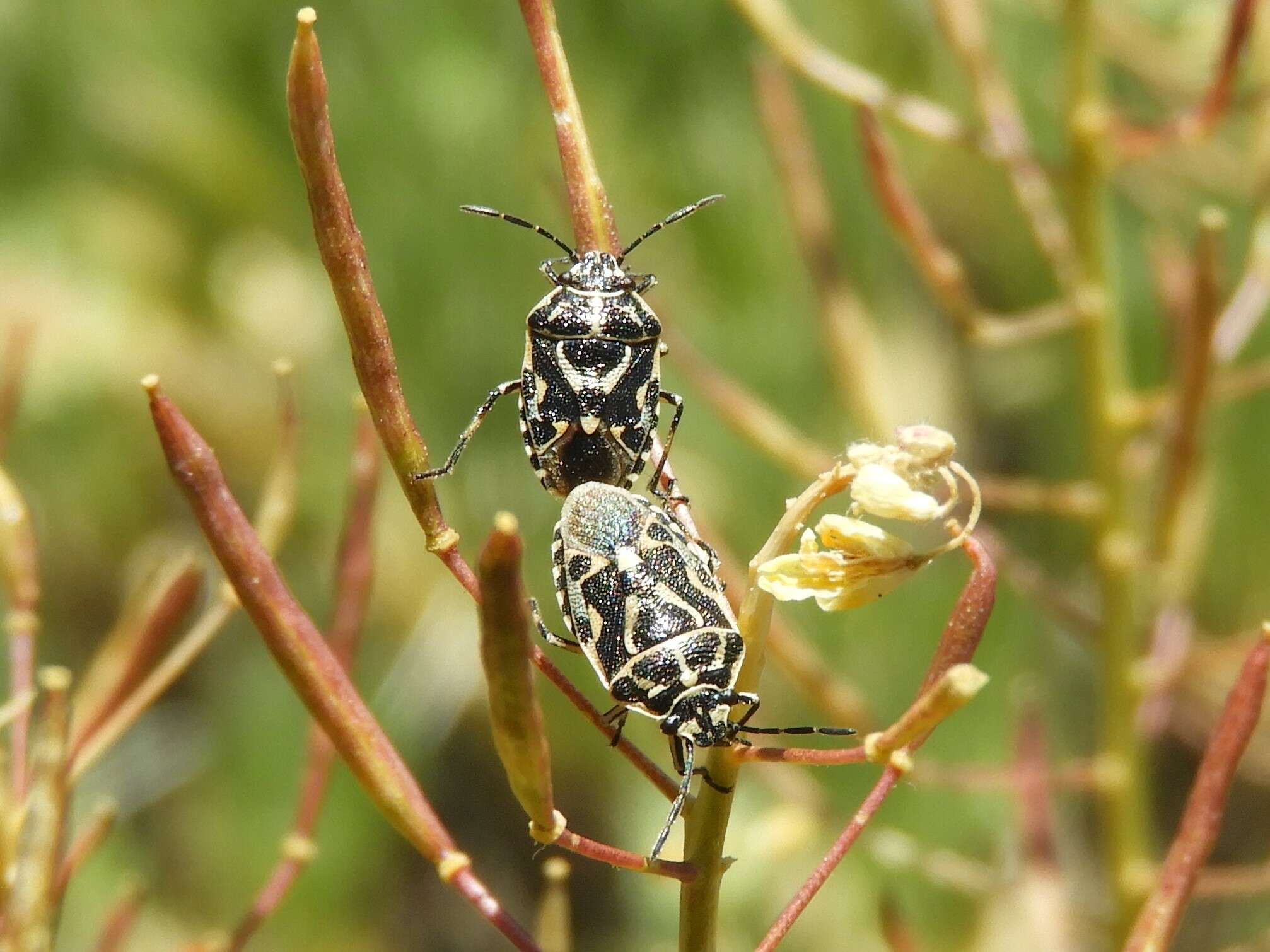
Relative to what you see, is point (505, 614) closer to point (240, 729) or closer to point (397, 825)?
point (397, 825)

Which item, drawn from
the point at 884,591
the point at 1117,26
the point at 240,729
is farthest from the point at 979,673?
the point at 1117,26

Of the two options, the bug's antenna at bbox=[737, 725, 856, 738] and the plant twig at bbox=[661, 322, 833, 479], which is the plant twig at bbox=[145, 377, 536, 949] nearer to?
the bug's antenna at bbox=[737, 725, 856, 738]

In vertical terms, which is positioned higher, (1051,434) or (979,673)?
(979,673)

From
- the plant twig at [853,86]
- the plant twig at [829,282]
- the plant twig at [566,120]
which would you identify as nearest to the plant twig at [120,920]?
the plant twig at [566,120]

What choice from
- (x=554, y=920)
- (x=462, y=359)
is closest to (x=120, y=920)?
(x=554, y=920)

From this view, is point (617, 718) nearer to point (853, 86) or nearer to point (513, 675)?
point (513, 675)

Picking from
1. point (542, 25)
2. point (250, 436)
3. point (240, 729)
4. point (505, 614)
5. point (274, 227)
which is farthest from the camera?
point (274, 227)
